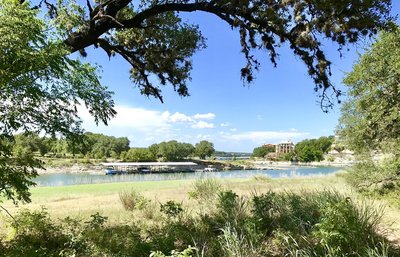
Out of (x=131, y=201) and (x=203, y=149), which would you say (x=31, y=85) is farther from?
(x=203, y=149)

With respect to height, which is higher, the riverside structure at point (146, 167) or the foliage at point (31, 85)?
the foliage at point (31, 85)

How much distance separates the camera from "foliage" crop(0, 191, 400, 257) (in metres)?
5.54

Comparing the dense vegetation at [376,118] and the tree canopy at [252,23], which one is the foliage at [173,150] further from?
the tree canopy at [252,23]

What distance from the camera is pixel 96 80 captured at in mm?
5590

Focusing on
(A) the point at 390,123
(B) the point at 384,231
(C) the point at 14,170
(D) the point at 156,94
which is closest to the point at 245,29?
(D) the point at 156,94

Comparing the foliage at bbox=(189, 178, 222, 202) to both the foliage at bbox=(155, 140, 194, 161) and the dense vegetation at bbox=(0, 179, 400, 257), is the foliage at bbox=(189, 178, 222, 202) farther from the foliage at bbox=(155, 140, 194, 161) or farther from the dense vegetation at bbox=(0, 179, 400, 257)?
the foliage at bbox=(155, 140, 194, 161)

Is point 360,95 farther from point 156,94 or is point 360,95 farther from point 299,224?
point 299,224

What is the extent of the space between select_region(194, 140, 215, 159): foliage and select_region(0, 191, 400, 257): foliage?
433 ft

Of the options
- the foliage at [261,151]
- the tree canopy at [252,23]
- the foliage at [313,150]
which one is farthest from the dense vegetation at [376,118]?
the foliage at [261,151]

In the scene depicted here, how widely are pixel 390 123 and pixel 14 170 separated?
1288 centimetres

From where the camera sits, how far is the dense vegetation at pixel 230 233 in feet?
18.2

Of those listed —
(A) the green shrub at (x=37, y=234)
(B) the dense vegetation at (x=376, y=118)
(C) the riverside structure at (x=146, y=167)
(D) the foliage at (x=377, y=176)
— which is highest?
(B) the dense vegetation at (x=376, y=118)

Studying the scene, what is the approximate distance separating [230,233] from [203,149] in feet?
442

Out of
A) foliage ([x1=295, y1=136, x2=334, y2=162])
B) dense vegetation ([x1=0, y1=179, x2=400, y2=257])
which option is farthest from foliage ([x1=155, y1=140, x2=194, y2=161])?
dense vegetation ([x1=0, y1=179, x2=400, y2=257])
